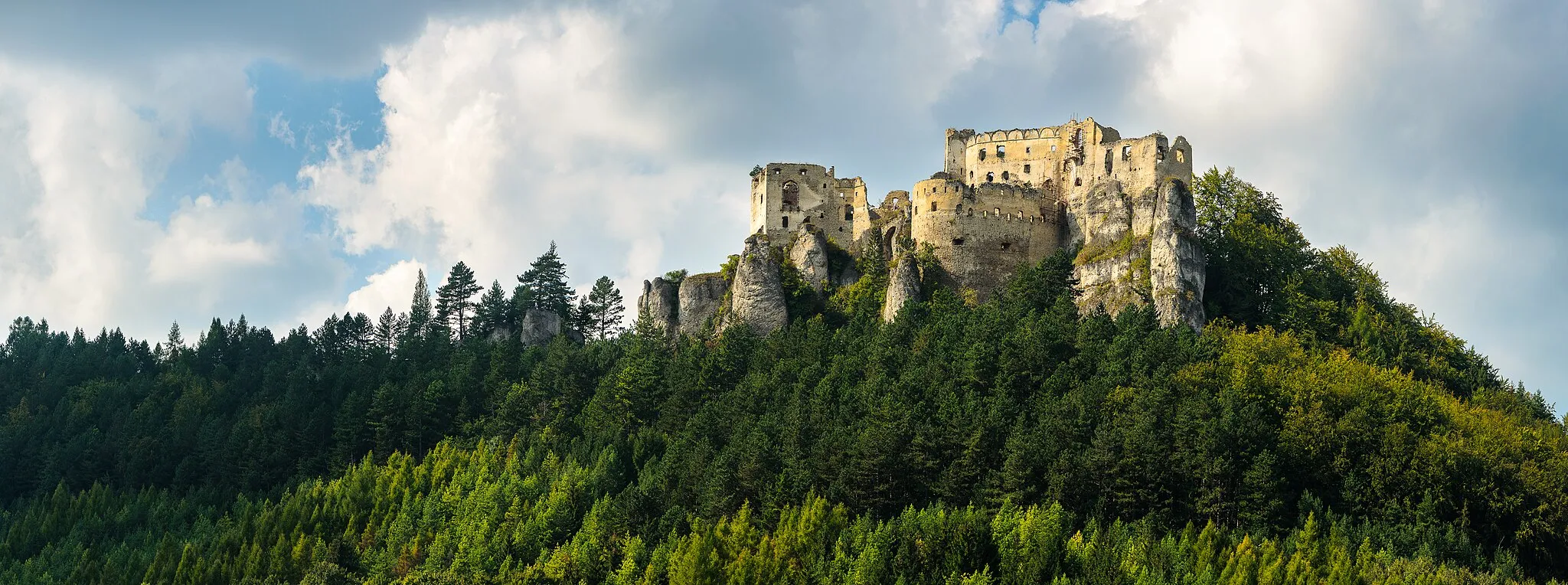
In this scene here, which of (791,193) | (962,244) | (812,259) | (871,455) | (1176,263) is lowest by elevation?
(871,455)

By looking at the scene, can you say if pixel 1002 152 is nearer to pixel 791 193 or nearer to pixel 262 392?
pixel 791 193

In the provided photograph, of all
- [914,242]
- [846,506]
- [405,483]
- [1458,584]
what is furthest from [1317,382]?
[405,483]

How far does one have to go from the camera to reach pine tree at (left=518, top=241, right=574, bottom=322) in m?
106

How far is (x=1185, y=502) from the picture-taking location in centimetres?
5938

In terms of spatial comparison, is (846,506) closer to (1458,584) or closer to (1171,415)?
(1171,415)

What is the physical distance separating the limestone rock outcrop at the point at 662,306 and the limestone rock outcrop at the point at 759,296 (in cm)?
435

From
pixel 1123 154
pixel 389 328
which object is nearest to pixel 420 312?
pixel 389 328

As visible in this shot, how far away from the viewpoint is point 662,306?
9444 centimetres

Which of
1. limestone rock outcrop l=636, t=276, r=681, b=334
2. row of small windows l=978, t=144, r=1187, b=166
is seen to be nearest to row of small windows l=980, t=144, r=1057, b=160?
row of small windows l=978, t=144, r=1187, b=166

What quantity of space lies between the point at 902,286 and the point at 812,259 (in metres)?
7.76

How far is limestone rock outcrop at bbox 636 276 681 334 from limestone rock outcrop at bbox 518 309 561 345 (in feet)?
28.2

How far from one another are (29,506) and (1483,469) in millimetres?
70745

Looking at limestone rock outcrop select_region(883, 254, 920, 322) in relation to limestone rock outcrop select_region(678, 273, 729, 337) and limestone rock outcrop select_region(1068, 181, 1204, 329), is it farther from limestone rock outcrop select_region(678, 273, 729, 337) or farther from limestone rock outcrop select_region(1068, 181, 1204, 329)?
limestone rock outcrop select_region(678, 273, 729, 337)

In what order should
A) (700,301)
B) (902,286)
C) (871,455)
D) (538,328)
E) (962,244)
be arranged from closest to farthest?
(871,455) < (902,286) < (962,244) < (700,301) < (538,328)
